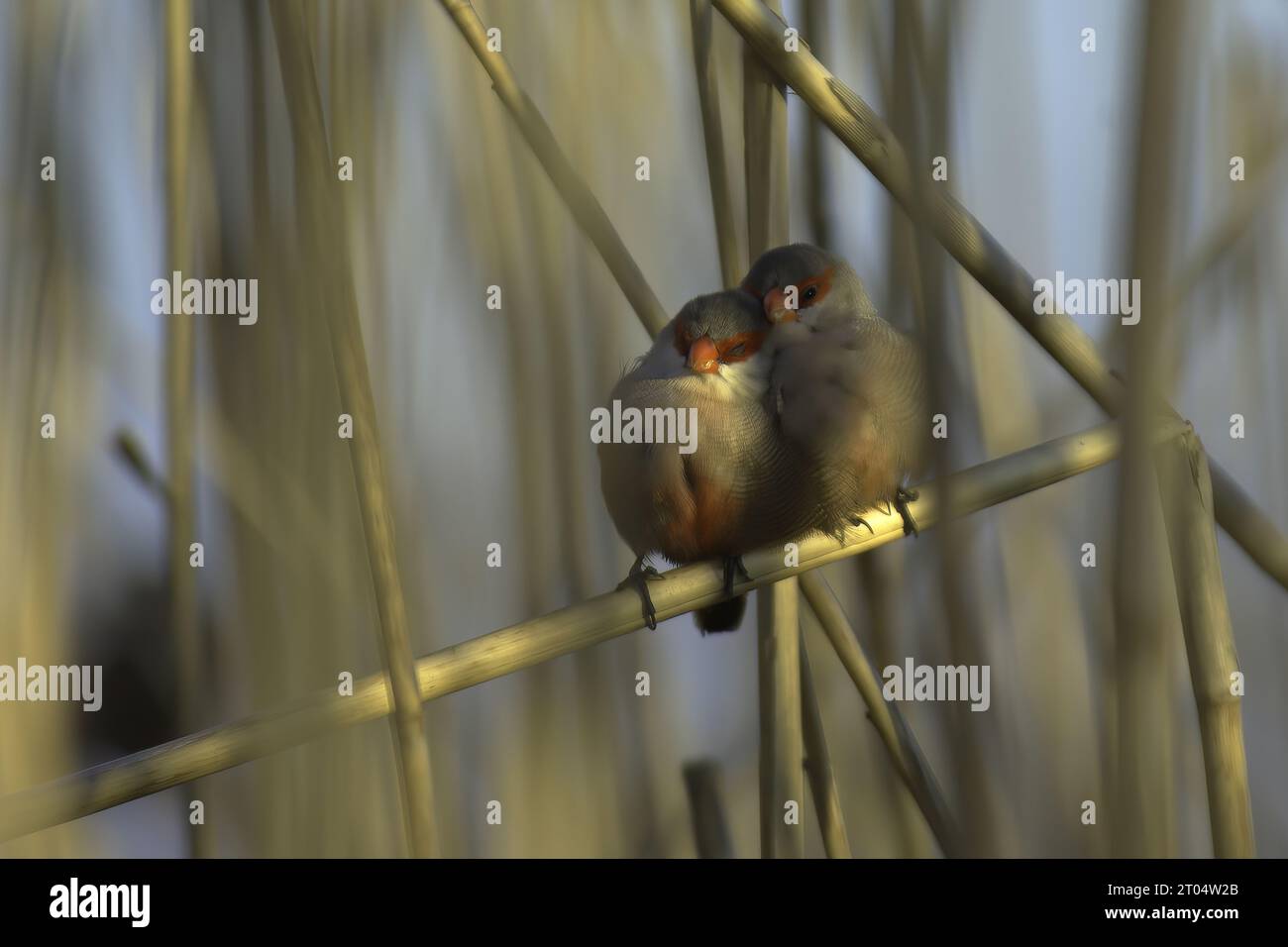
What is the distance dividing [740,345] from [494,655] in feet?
1.61

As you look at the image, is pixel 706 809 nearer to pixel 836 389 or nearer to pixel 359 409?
pixel 836 389

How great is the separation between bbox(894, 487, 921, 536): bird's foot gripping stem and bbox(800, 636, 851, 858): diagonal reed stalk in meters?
0.25

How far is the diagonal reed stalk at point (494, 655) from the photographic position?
0.75 meters

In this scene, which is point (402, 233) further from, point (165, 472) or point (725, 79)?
point (725, 79)

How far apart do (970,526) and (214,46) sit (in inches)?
32.2

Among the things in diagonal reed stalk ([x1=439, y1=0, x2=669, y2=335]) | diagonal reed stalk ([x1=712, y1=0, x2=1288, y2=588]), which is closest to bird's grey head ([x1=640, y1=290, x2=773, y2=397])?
diagonal reed stalk ([x1=439, y1=0, x2=669, y2=335])

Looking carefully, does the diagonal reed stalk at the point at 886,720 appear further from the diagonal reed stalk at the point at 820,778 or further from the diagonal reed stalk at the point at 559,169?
the diagonal reed stalk at the point at 559,169

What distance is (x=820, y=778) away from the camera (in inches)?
48.1

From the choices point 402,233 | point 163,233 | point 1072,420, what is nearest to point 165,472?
point 163,233

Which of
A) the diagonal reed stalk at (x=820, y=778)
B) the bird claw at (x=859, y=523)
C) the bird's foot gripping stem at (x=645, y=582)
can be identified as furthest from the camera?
Answer: the diagonal reed stalk at (x=820, y=778)

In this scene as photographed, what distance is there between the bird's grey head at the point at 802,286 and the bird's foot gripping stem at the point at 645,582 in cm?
35

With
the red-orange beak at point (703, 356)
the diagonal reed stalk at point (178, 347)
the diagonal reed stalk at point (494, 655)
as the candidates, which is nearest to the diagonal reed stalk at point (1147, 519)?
the diagonal reed stalk at point (494, 655)

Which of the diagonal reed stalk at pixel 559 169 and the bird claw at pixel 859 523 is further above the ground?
the diagonal reed stalk at pixel 559 169

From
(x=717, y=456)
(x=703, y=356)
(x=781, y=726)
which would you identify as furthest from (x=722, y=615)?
(x=703, y=356)
